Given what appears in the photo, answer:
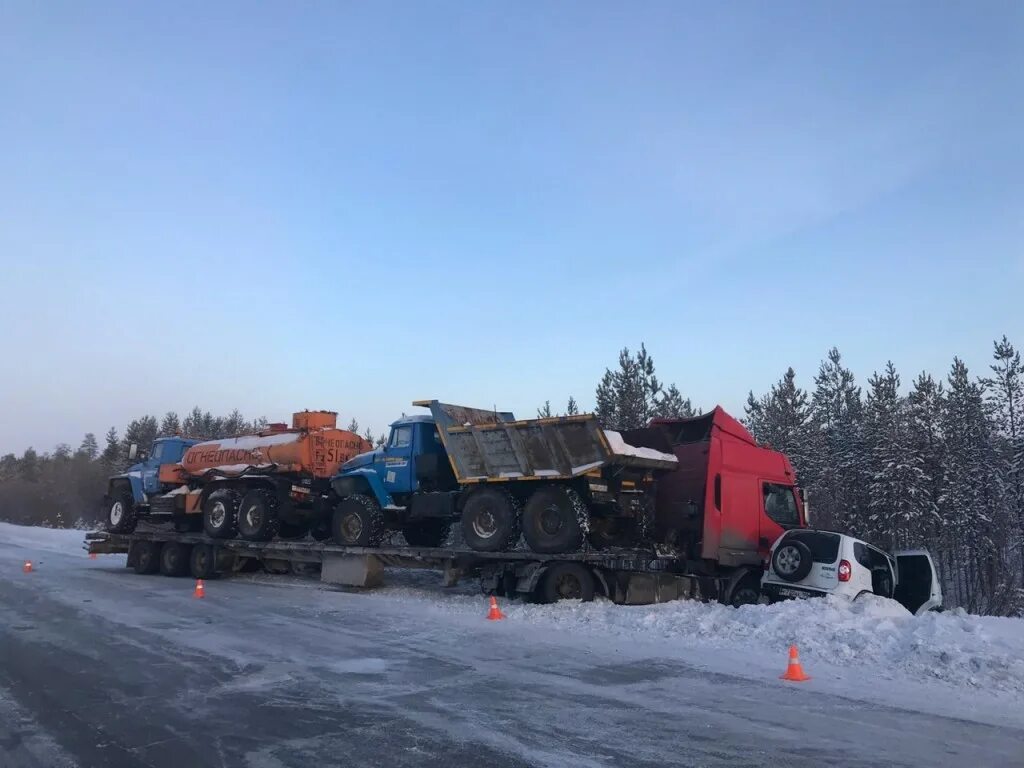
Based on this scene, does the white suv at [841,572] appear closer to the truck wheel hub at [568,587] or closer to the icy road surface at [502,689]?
the icy road surface at [502,689]

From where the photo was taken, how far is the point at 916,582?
13.0m

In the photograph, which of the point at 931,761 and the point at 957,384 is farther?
the point at 957,384

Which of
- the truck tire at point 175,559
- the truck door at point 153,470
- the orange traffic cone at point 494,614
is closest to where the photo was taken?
the orange traffic cone at point 494,614

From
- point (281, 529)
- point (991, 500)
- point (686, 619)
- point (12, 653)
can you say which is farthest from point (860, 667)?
point (991, 500)

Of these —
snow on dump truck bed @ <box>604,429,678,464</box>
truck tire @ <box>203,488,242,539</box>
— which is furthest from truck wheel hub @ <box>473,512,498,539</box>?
truck tire @ <box>203,488,242,539</box>

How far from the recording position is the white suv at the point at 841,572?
11.4 metres

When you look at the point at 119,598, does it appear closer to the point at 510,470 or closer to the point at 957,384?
the point at 510,470

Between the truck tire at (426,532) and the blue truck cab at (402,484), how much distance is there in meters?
0.08

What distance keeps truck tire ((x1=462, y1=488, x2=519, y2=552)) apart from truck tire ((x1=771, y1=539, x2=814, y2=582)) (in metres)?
4.30

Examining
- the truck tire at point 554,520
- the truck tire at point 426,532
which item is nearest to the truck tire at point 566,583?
the truck tire at point 554,520

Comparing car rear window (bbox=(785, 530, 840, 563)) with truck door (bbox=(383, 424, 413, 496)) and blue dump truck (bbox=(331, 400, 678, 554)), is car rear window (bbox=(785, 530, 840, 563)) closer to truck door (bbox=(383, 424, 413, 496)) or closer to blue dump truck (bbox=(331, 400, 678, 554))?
blue dump truck (bbox=(331, 400, 678, 554))

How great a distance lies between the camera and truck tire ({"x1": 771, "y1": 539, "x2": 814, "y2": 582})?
11.6 m

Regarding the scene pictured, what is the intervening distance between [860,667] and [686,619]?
2.67 meters

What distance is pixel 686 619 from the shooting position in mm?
10297
